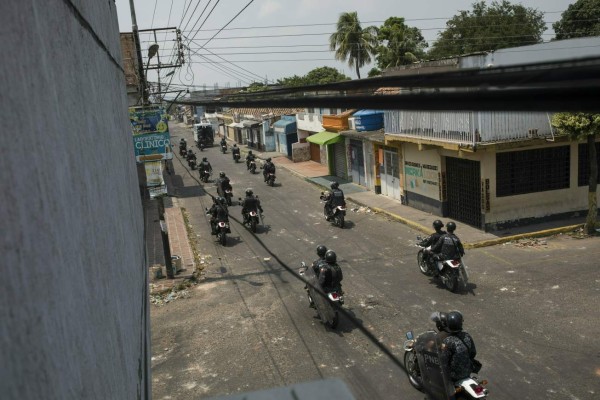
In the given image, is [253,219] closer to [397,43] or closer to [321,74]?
[397,43]

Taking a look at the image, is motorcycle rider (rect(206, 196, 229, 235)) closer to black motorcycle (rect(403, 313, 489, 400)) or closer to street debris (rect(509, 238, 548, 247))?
street debris (rect(509, 238, 548, 247))

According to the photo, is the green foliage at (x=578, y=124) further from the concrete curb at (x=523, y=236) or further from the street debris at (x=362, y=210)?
the street debris at (x=362, y=210)

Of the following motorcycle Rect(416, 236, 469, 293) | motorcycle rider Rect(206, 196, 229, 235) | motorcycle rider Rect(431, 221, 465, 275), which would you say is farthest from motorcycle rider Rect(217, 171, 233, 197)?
motorcycle rider Rect(431, 221, 465, 275)

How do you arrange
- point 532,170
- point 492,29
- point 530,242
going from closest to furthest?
1. point 530,242
2. point 532,170
3. point 492,29

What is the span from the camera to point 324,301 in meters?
9.18

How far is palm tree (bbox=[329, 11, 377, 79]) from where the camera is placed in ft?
132

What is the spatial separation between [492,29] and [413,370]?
152 ft

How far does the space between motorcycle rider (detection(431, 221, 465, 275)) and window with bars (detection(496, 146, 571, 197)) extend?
5128 millimetres

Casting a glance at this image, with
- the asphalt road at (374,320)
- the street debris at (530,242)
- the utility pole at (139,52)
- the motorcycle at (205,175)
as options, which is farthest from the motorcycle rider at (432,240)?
A: the motorcycle at (205,175)

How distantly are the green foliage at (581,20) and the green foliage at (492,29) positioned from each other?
506cm

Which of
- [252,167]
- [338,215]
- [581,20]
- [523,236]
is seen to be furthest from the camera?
[581,20]

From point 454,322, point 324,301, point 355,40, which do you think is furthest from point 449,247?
point 355,40

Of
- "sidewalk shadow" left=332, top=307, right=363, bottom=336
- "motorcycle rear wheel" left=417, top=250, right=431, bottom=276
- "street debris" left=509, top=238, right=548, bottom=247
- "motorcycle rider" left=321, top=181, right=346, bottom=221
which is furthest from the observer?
"motorcycle rider" left=321, top=181, right=346, bottom=221

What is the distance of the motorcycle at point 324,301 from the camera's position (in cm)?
909
